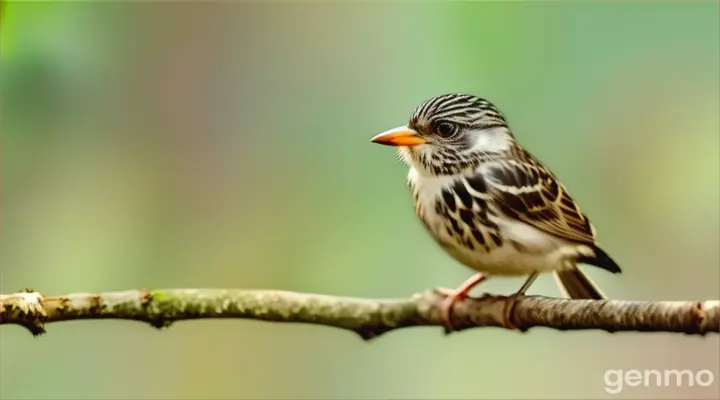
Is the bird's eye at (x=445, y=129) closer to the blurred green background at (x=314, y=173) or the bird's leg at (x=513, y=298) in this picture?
the blurred green background at (x=314, y=173)

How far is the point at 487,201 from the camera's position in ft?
4.90

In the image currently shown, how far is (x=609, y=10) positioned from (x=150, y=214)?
1.11 metres

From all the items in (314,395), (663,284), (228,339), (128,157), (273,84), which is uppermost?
(273,84)

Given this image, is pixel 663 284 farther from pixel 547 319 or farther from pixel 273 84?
pixel 273 84

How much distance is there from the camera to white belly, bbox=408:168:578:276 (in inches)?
58.6

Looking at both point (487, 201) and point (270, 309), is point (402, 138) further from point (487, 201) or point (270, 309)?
point (270, 309)

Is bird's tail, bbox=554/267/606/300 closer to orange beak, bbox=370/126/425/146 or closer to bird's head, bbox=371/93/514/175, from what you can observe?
bird's head, bbox=371/93/514/175

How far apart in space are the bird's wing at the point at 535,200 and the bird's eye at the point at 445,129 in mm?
102

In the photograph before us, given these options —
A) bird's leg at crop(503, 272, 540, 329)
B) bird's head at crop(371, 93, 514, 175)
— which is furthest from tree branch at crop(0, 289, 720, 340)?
bird's head at crop(371, 93, 514, 175)

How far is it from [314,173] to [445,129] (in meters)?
0.33

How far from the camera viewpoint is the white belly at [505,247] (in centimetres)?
149

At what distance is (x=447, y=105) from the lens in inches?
61.9

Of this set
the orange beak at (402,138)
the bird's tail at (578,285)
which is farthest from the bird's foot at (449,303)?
the orange beak at (402,138)

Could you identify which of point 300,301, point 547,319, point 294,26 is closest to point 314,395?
point 300,301
